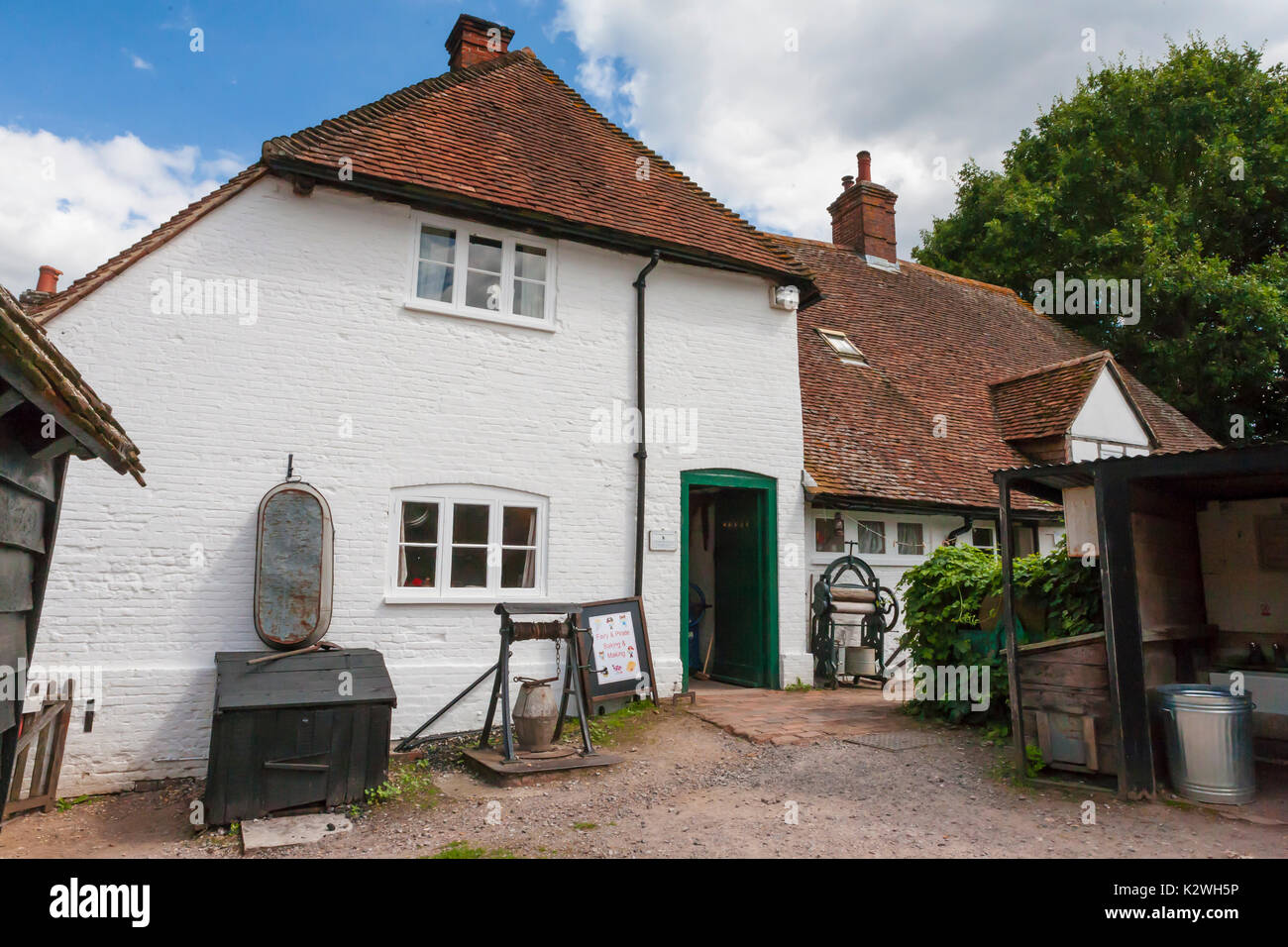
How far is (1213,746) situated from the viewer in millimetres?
5742

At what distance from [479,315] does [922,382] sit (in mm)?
9245

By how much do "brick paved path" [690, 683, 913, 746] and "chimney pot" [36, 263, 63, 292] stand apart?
1246 centimetres

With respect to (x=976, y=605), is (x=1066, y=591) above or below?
above

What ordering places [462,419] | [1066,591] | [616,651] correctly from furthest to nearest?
[616,651] < [462,419] < [1066,591]

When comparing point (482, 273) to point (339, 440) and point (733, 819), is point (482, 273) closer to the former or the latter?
point (339, 440)

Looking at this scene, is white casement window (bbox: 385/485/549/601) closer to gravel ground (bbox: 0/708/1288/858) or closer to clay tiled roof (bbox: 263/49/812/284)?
gravel ground (bbox: 0/708/1288/858)

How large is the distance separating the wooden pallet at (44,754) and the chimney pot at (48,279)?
939 cm

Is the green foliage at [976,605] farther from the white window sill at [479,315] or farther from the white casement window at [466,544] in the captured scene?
the white window sill at [479,315]

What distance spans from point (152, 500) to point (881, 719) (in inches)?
303

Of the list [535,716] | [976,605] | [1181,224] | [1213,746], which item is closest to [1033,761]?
[1213,746]

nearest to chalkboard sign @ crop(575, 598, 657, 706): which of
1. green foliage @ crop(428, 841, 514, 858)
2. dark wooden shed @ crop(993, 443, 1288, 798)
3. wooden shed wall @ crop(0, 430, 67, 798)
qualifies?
green foliage @ crop(428, 841, 514, 858)

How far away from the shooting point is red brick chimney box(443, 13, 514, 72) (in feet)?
39.0

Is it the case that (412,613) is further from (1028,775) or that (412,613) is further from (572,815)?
(1028,775)

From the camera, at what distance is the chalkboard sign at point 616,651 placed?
29.0 ft
